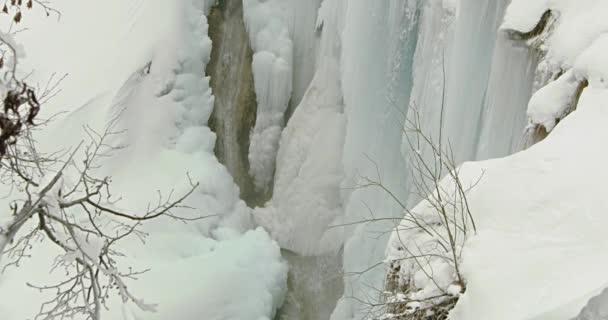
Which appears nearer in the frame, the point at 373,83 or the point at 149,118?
the point at 373,83

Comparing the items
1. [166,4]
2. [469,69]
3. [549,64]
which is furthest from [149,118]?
[549,64]

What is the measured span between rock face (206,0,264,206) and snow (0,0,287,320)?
20.8 inches

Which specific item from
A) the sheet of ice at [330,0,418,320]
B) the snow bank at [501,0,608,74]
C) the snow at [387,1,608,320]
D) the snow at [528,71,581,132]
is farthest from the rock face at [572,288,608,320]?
the sheet of ice at [330,0,418,320]

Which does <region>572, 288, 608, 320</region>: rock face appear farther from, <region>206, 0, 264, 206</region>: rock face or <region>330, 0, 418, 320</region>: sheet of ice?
<region>206, 0, 264, 206</region>: rock face

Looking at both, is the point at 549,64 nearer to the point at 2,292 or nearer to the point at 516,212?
the point at 516,212

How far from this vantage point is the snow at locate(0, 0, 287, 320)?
23.9 feet

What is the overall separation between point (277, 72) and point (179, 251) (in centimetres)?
337

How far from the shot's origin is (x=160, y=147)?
29.0 ft

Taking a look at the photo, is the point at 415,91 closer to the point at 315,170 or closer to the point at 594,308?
the point at 315,170

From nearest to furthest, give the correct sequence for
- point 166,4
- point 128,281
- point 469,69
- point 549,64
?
point 549,64 < point 469,69 < point 128,281 < point 166,4

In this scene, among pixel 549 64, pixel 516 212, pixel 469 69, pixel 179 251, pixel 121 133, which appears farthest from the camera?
pixel 121 133

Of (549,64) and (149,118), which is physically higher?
(149,118)

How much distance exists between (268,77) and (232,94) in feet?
2.45

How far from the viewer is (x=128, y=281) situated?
7.14 metres
